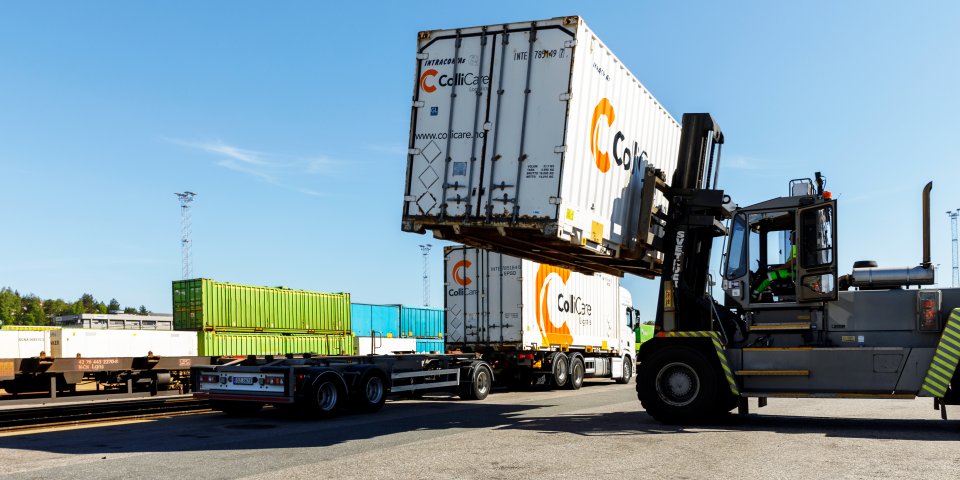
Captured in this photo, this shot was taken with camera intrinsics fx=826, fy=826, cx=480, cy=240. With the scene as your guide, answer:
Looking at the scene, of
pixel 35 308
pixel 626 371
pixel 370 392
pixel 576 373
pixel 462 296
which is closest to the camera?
pixel 370 392

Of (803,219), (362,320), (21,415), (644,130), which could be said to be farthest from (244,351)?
(803,219)

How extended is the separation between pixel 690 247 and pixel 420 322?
29.3m

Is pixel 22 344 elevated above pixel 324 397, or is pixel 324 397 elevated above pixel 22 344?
pixel 22 344

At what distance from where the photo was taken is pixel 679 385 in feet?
42.7

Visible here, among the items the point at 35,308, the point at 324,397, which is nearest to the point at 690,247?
the point at 324,397

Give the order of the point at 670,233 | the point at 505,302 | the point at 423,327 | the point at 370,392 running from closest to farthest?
the point at 670,233
the point at 370,392
the point at 505,302
the point at 423,327

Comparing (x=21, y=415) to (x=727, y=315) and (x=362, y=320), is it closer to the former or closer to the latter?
(x=727, y=315)

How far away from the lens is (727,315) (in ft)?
43.2

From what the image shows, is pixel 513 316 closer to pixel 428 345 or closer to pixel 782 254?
pixel 782 254

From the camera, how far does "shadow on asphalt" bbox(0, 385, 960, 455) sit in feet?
36.5

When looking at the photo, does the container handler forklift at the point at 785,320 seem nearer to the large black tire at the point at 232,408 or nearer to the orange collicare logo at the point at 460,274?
the large black tire at the point at 232,408

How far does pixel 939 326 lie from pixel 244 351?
75.8ft

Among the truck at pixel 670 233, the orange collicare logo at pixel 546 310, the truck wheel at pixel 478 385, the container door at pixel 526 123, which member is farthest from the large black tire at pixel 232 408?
the orange collicare logo at pixel 546 310

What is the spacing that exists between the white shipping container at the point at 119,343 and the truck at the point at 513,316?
991 centimetres
